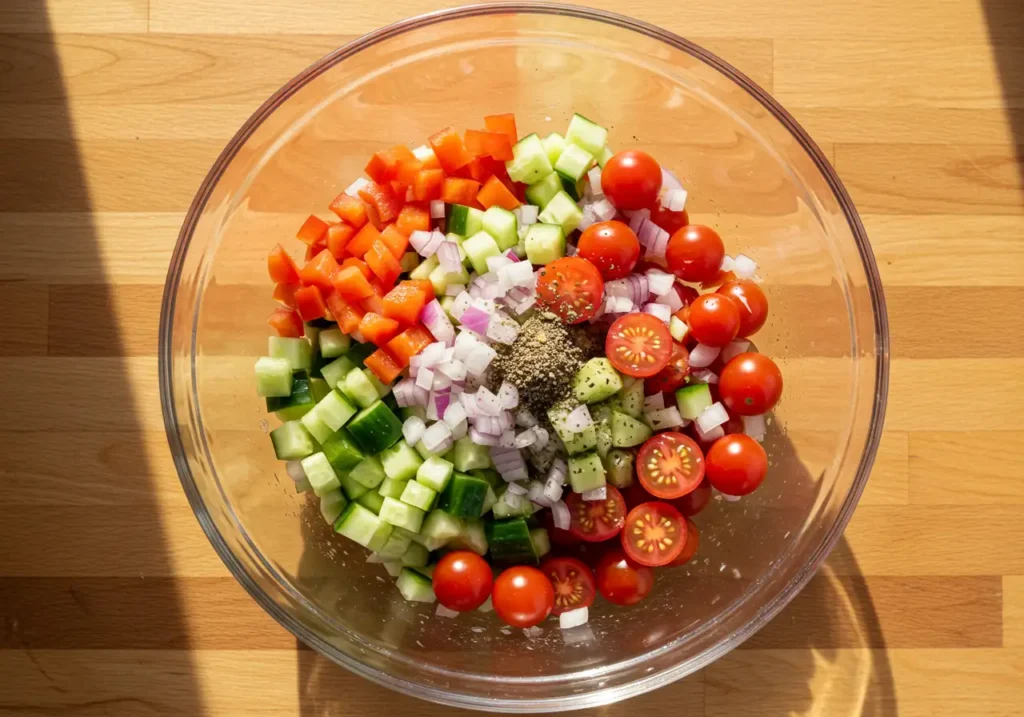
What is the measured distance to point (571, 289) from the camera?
204 cm

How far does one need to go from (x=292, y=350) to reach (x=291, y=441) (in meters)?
0.22

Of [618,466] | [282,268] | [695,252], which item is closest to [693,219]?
[695,252]

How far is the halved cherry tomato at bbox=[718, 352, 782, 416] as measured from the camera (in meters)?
2.10

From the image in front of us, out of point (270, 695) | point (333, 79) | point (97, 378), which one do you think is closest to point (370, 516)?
point (270, 695)

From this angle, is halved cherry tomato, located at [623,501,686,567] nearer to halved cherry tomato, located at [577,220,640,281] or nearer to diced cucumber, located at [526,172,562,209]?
halved cherry tomato, located at [577,220,640,281]

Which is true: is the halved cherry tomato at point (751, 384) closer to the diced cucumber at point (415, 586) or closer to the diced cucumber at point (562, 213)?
the diced cucumber at point (562, 213)

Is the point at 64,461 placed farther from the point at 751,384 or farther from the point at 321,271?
the point at 751,384

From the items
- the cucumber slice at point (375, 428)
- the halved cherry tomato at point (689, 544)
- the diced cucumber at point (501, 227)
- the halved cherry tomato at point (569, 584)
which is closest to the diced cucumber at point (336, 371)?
the cucumber slice at point (375, 428)

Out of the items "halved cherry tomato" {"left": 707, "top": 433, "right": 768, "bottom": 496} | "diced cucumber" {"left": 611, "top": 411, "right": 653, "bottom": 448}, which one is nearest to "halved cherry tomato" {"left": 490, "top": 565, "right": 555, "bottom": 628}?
"diced cucumber" {"left": 611, "top": 411, "right": 653, "bottom": 448}

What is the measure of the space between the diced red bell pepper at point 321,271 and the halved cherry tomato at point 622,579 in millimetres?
948

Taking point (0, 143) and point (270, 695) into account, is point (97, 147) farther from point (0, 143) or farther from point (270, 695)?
point (270, 695)

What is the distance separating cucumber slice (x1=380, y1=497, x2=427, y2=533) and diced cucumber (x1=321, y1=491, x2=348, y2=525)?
13 cm

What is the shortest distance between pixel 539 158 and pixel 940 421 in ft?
4.29

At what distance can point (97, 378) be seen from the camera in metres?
2.41
